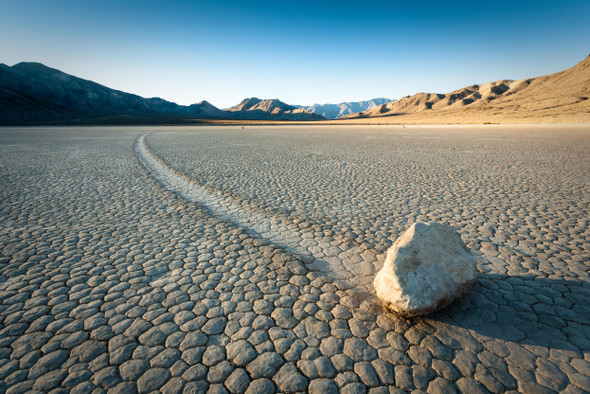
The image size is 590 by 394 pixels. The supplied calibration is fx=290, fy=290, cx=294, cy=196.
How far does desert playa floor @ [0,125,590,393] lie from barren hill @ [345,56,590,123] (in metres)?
57.1

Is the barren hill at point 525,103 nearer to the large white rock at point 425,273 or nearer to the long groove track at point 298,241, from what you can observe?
the long groove track at point 298,241

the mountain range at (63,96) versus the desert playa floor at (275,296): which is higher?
the mountain range at (63,96)

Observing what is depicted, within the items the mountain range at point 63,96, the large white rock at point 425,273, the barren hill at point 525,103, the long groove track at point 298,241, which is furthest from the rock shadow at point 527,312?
the mountain range at point 63,96

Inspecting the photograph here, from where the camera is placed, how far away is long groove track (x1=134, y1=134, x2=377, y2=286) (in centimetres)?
363

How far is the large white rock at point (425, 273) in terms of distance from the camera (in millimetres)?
2697

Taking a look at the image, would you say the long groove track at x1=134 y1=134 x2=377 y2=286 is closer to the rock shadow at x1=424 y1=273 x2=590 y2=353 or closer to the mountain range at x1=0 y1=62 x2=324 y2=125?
the rock shadow at x1=424 y1=273 x2=590 y2=353

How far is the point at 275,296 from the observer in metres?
3.06

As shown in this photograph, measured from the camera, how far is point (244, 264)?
3719 millimetres

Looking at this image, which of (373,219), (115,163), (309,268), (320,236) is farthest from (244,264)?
(115,163)

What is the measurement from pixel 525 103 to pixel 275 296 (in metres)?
99.6

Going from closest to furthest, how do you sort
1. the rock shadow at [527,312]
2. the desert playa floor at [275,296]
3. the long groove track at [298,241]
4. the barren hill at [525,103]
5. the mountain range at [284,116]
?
the desert playa floor at [275,296]
the rock shadow at [527,312]
the long groove track at [298,241]
the barren hill at [525,103]
the mountain range at [284,116]

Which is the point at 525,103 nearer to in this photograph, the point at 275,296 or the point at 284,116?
the point at 284,116

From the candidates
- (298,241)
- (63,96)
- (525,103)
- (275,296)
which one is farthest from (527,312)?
(63,96)

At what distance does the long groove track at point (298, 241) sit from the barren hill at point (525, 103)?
58810mm
